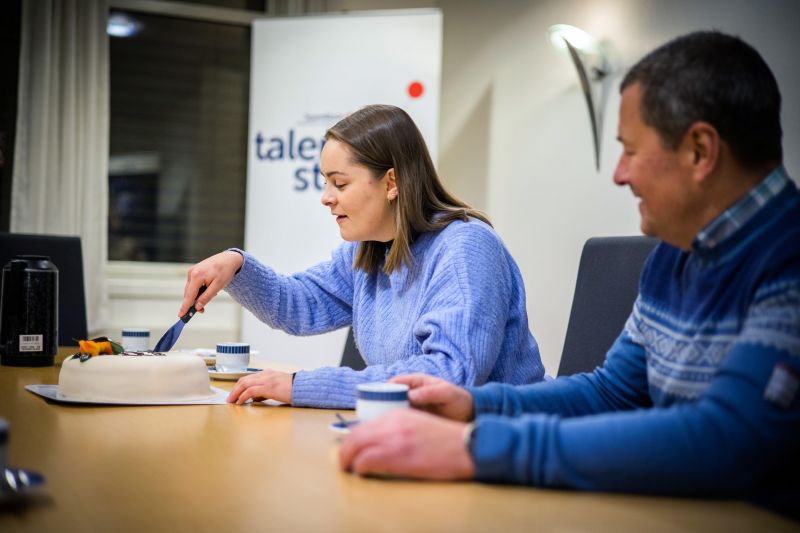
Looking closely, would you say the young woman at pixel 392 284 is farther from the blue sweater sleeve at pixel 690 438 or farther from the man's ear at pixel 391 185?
the blue sweater sleeve at pixel 690 438

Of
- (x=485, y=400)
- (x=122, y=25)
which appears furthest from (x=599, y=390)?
(x=122, y=25)

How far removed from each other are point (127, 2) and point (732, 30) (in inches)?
123

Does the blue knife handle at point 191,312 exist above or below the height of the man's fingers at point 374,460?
above

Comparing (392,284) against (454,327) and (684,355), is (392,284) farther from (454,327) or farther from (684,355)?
(684,355)

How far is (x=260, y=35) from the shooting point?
4.02 meters

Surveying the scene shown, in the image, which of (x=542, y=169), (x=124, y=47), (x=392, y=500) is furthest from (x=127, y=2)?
(x=392, y=500)

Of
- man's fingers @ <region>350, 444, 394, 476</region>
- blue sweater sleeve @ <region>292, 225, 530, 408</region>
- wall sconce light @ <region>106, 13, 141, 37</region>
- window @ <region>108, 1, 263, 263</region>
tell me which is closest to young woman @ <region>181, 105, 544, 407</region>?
blue sweater sleeve @ <region>292, 225, 530, 408</region>

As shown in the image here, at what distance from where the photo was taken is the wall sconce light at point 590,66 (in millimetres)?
3279

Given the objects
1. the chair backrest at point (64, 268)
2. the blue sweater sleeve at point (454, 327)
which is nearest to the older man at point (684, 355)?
the blue sweater sleeve at point (454, 327)

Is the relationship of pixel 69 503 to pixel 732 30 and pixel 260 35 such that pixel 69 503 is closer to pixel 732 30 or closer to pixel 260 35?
pixel 732 30

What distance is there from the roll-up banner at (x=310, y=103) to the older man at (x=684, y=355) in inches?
107

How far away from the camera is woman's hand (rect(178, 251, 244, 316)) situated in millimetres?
1830

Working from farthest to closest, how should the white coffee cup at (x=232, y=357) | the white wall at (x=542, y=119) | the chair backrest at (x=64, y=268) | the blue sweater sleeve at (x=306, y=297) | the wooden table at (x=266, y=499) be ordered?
1. the white wall at (x=542, y=119)
2. the chair backrest at (x=64, y=268)
3. the blue sweater sleeve at (x=306, y=297)
4. the white coffee cup at (x=232, y=357)
5. the wooden table at (x=266, y=499)

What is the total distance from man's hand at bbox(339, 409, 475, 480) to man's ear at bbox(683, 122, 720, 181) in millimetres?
450
